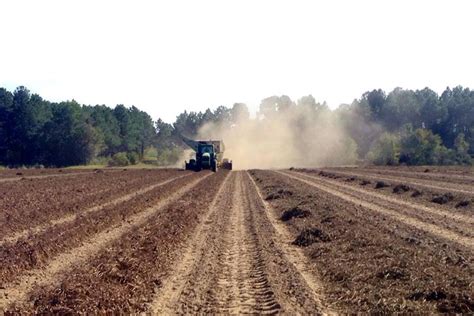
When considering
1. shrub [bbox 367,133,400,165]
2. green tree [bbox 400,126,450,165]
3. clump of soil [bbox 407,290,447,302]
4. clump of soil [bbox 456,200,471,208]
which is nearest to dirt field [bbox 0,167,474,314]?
clump of soil [bbox 407,290,447,302]

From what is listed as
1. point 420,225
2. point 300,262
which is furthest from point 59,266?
point 420,225

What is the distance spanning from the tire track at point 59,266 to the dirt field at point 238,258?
0.11ft

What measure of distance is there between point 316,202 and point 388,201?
12.5 feet

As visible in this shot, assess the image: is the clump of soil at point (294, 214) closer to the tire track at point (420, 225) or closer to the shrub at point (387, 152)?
the tire track at point (420, 225)

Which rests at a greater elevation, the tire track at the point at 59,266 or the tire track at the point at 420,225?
the tire track at the point at 420,225

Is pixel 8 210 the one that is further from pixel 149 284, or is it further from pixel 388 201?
pixel 388 201

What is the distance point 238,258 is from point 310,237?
123 inches

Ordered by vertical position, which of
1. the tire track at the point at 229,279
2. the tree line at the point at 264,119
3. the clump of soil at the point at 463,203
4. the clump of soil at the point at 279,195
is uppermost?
the tree line at the point at 264,119

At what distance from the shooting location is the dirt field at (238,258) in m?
9.58

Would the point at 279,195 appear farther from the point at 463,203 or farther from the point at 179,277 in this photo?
the point at 179,277

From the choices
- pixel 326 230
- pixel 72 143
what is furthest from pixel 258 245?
pixel 72 143

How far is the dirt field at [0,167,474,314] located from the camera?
31.4 feet

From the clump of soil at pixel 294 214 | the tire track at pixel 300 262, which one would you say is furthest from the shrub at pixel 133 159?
the tire track at pixel 300 262

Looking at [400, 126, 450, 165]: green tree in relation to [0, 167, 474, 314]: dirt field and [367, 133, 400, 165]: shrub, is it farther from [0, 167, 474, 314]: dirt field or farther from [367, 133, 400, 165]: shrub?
[0, 167, 474, 314]: dirt field
